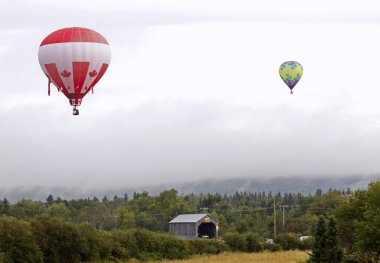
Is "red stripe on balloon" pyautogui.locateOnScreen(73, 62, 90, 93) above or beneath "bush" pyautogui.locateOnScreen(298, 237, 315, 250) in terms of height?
above

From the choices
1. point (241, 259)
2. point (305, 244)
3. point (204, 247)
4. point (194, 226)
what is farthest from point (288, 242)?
point (241, 259)

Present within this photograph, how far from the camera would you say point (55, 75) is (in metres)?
59.1

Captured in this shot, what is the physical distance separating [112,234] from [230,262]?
10.5m

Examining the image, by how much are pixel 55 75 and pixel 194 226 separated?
50.9 m

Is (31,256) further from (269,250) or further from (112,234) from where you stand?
(269,250)

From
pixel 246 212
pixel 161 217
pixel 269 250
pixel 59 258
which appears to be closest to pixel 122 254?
pixel 59 258

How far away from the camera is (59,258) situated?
62.9 meters

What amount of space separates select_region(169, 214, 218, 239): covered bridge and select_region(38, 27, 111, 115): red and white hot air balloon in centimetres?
4889

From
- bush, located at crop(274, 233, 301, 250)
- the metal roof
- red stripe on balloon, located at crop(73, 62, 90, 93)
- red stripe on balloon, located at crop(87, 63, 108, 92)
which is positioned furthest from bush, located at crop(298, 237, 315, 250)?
red stripe on balloon, located at crop(73, 62, 90, 93)

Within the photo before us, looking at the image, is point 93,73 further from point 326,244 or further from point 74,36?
point 326,244

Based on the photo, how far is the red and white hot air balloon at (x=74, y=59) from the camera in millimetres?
58219

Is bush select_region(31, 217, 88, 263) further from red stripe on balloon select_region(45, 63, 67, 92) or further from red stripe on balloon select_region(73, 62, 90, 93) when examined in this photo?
red stripe on balloon select_region(73, 62, 90, 93)

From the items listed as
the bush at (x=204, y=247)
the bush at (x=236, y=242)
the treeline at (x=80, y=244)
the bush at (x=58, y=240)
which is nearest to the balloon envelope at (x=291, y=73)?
the bush at (x=236, y=242)

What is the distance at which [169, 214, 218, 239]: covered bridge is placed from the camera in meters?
107
